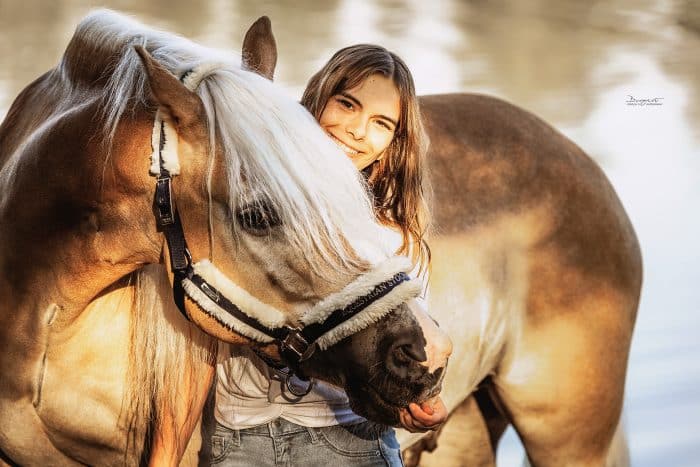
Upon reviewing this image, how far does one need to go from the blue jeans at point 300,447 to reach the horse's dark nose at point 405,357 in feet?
1.08

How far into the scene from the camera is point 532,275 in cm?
243

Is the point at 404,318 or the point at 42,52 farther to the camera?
the point at 42,52

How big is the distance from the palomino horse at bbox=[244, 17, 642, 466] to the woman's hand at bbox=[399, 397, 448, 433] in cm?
91

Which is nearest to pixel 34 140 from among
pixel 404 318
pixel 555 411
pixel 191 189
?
pixel 191 189

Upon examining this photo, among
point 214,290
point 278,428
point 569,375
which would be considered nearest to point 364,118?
point 214,290

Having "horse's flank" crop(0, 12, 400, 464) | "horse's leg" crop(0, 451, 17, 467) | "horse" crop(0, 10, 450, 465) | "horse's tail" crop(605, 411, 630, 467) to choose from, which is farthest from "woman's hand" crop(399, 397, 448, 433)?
"horse's tail" crop(605, 411, 630, 467)

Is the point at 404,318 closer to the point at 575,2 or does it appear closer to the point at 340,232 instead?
the point at 340,232

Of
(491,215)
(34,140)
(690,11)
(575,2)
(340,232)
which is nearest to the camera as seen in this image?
(340,232)

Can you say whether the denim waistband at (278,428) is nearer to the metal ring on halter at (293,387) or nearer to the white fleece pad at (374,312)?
the metal ring on halter at (293,387)

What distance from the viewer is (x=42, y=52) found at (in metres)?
5.85

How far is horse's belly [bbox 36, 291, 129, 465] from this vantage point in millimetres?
1646

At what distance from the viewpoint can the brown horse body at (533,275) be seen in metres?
2.38

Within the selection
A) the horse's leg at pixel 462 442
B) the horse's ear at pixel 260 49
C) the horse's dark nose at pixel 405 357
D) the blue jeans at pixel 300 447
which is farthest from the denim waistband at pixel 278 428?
the horse's leg at pixel 462 442

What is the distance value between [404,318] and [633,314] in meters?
1.42
